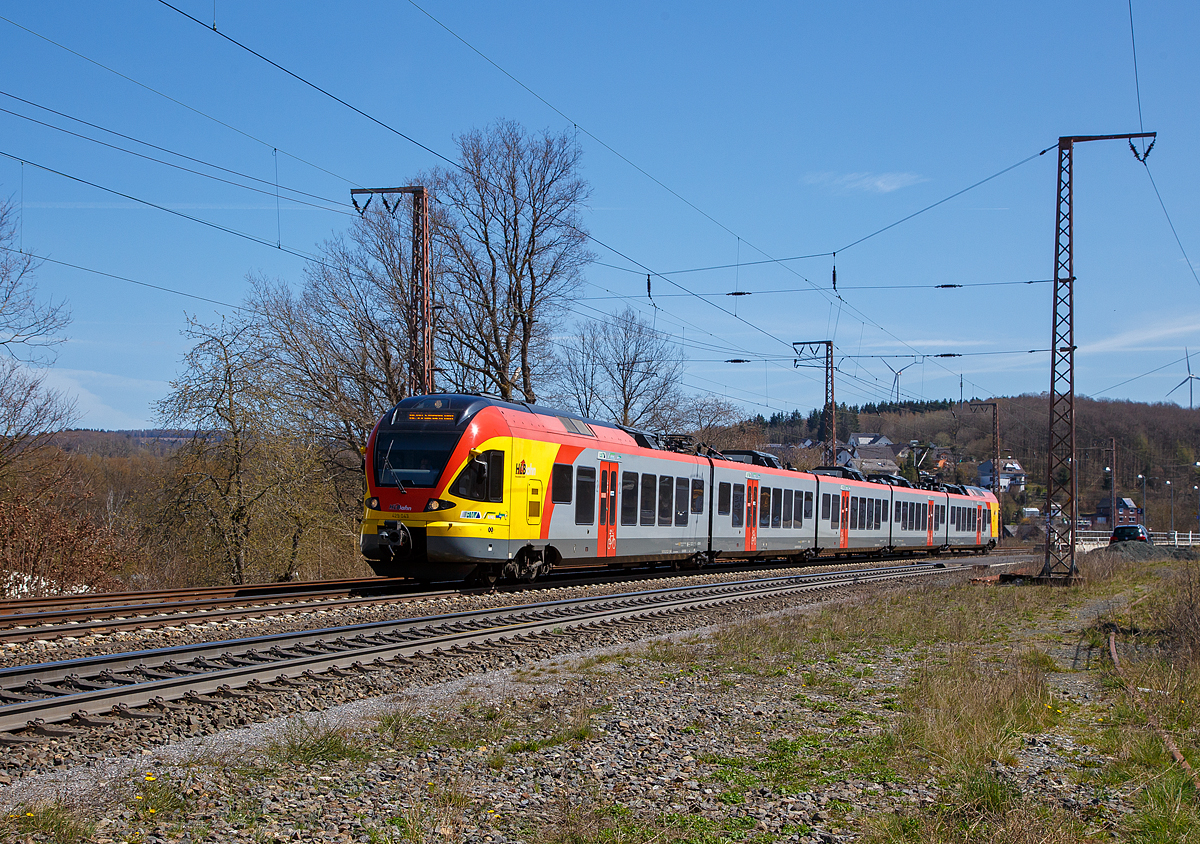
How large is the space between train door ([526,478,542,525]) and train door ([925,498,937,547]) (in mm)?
31003

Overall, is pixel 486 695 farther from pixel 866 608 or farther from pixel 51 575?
pixel 51 575

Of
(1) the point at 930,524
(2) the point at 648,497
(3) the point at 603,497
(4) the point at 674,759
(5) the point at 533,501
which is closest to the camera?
(4) the point at 674,759

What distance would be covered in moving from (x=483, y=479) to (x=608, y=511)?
481 centimetres

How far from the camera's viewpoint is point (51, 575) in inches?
827

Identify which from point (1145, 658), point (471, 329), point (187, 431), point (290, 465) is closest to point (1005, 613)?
point (1145, 658)

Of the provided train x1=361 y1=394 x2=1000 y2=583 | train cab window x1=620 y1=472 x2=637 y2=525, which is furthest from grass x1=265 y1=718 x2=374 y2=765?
train cab window x1=620 y1=472 x2=637 y2=525

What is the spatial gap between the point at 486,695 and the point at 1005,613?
11979 mm

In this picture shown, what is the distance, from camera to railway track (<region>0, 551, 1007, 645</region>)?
11.6m

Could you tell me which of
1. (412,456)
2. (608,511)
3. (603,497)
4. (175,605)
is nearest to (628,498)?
(608,511)

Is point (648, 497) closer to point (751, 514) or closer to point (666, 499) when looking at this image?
point (666, 499)

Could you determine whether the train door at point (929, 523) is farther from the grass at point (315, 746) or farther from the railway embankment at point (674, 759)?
the grass at point (315, 746)

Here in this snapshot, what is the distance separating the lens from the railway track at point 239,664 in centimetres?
732

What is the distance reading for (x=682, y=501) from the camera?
79.7 feet

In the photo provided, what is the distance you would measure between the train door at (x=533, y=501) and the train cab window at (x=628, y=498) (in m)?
3.44
